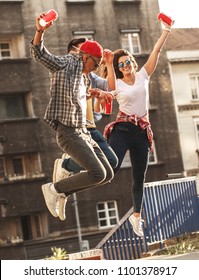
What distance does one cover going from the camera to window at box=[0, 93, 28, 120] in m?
34.4

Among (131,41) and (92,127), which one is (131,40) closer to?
(131,41)

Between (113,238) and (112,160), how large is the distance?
351 inches

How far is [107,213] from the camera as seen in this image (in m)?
35.7

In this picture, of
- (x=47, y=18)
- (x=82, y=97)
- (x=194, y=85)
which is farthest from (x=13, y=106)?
(x=47, y=18)

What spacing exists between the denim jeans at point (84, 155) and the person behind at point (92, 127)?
1.28 ft

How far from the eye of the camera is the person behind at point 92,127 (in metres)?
6.94

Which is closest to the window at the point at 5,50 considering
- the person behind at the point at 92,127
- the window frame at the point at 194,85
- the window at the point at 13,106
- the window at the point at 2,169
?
the window at the point at 13,106

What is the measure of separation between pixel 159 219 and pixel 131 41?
2239cm

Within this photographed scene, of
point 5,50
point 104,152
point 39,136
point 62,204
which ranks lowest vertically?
point 62,204

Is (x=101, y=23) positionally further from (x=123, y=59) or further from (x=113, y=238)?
(x=123, y=59)

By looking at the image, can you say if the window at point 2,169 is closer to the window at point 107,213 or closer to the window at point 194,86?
the window at point 107,213

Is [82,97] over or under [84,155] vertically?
over

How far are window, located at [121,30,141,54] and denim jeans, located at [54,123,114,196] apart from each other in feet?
98.2

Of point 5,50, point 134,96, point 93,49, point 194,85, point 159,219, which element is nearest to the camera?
point 93,49
